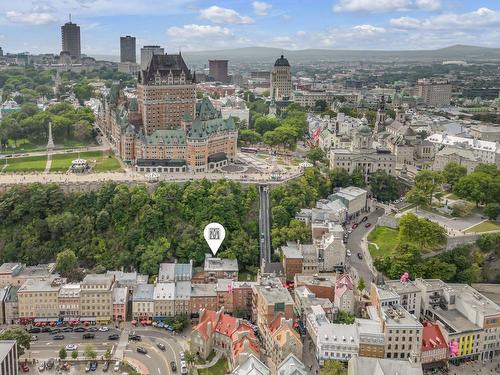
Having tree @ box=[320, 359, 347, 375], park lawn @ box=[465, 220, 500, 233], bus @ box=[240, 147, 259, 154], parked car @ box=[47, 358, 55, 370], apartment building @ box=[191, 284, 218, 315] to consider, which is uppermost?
bus @ box=[240, 147, 259, 154]

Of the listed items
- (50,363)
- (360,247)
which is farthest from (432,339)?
(50,363)

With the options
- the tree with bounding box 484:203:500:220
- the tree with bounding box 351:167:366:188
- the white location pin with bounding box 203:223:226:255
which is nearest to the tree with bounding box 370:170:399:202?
the tree with bounding box 351:167:366:188

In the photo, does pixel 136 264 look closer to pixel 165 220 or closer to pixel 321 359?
pixel 165 220

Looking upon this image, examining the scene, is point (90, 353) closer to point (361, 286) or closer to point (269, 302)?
point (269, 302)

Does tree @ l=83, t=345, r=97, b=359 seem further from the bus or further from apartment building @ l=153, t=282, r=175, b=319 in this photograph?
the bus

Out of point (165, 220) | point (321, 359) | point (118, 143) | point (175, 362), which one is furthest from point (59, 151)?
point (321, 359)

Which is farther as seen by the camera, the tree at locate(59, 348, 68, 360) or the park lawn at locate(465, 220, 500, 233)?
the park lawn at locate(465, 220, 500, 233)
